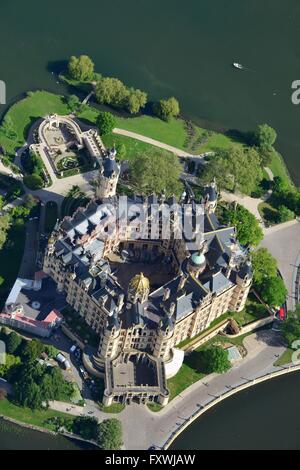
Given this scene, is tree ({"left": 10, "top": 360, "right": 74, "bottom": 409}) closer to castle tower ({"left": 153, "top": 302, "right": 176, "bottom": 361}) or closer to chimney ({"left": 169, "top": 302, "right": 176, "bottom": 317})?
castle tower ({"left": 153, "top": 302, "right": 176, "bottom": 361})

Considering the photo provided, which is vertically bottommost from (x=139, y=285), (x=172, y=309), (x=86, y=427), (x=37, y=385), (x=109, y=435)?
(x=86, y=427)

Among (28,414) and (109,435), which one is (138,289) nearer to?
(109,435)

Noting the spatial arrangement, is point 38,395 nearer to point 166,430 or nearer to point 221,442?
point 166,430

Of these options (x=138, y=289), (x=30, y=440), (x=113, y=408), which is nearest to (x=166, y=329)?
(x=138, y=289)

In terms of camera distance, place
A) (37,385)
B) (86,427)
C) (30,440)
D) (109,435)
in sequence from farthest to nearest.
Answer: (37,385)
(86,427)
(30,440)
(109,435)

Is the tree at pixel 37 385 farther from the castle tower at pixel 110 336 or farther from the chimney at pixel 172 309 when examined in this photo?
the chimney at pixel 172 309

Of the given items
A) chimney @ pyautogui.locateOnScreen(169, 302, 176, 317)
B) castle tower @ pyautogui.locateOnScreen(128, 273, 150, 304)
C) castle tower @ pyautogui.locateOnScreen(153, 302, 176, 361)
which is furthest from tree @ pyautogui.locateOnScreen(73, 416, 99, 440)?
chimney @ pyautogui.locateOnScreen(169, 302, 176, 317)
